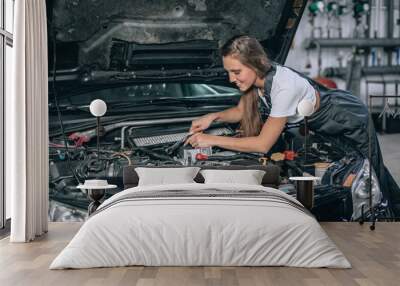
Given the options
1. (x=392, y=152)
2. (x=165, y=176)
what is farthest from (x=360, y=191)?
(x=165, y=176)

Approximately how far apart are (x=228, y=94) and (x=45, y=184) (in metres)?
2.56

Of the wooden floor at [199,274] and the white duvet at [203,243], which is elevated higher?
the white duvet at [203,243]

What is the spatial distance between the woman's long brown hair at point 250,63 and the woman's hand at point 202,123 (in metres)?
0.40

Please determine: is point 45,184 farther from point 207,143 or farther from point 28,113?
point 207,143

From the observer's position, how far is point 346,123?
7.70 meters

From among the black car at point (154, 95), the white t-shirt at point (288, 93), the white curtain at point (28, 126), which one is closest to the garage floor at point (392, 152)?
the black car at point (154, 95)

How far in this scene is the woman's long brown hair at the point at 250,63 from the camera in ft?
25.2

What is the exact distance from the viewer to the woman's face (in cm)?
770

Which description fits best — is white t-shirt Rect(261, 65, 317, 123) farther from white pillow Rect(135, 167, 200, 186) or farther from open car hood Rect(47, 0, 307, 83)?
white pillow Rect(135, 167, 200, 186)

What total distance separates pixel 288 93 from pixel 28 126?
3.27 m

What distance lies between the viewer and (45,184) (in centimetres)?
673

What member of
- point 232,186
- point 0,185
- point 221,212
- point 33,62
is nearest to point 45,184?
point 0,185

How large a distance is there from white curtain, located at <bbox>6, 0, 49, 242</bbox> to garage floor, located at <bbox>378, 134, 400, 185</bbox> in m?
4.25

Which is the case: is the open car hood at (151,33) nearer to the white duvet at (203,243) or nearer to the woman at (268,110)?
the woman at (268,110)
